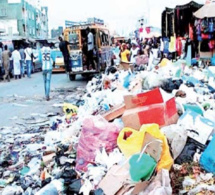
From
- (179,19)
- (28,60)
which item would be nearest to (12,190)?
(179,19)

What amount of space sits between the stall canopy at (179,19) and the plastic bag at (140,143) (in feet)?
33.4

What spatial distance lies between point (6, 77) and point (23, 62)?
81.9 inches

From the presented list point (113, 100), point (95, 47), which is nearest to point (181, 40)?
point (95, 47)

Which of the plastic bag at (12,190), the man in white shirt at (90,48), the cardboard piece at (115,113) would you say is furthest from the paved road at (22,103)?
the plastic bag at (12,190)

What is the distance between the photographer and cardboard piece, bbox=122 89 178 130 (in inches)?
198

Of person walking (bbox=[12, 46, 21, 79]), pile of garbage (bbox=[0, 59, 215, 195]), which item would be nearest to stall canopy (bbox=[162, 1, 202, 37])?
pile of garbage (bbox=[0, 59, 215, 195])

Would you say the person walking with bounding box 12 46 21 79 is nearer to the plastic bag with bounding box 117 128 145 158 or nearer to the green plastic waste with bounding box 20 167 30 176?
the green plastic waste with bounding box 20 167 30 176

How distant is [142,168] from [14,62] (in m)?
18.6

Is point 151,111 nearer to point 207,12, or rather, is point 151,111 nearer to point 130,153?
point 130,153

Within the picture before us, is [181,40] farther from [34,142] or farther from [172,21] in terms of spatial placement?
[34,142]

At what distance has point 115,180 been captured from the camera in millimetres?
4055

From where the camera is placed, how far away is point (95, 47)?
18078mm

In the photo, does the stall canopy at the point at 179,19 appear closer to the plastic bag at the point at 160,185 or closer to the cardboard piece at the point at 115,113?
the cardboard piece at the point at 115,113

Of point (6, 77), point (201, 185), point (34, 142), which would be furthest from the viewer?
point (6, 77)
